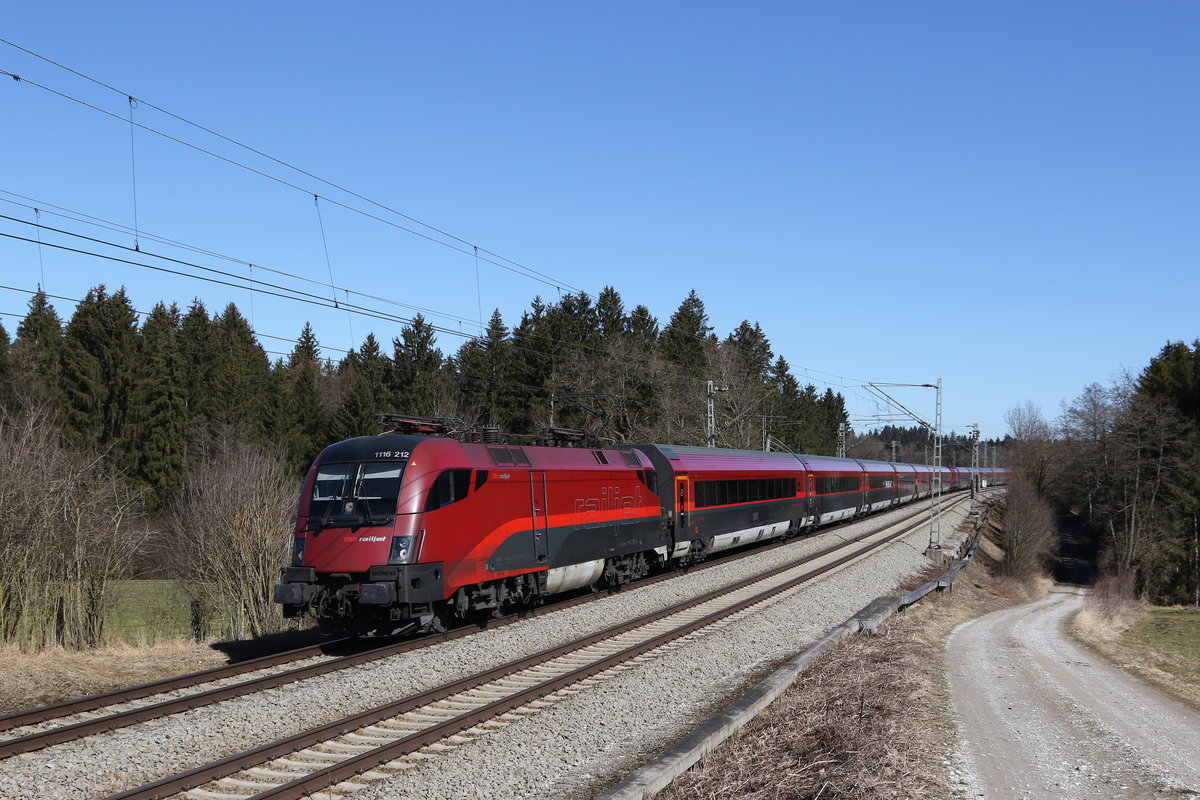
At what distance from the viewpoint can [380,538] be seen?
44.8 ft

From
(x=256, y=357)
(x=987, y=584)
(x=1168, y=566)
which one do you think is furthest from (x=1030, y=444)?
(x=256, y=357)

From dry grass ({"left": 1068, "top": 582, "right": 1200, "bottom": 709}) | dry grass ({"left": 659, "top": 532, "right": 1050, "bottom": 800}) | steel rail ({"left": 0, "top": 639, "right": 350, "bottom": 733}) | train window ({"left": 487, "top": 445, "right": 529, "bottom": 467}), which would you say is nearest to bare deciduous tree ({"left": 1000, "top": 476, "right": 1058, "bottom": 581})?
dry grass ({"left": 1068, "top": 582, "right": 1200, "bottom": 709})

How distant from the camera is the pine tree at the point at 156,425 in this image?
51.8 meters

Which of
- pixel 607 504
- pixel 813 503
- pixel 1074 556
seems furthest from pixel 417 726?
pixel 1074 556

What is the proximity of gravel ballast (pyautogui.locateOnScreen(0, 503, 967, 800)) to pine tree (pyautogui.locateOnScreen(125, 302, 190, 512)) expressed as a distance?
138ft

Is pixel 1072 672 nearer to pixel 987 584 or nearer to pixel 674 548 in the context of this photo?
pixel 674 548

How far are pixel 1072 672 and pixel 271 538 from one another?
16.9 m

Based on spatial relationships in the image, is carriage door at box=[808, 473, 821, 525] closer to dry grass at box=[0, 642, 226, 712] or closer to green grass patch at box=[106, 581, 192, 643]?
green grass patch at box=[106, 581, 192, 643]

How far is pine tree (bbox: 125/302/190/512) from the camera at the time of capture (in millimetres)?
51844

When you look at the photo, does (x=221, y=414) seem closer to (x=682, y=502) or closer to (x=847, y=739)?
(x=682, y=502)

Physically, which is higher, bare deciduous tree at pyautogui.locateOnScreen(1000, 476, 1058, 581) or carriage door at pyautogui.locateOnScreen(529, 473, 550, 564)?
carriage door at pyautogui.locateOnScreen(529, 473, 550, 564)

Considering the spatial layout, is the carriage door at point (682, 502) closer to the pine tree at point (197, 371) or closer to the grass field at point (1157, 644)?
the grass field at point (1157, 644)

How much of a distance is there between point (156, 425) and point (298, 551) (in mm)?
44249

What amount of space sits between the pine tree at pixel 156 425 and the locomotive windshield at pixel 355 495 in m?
41.5
